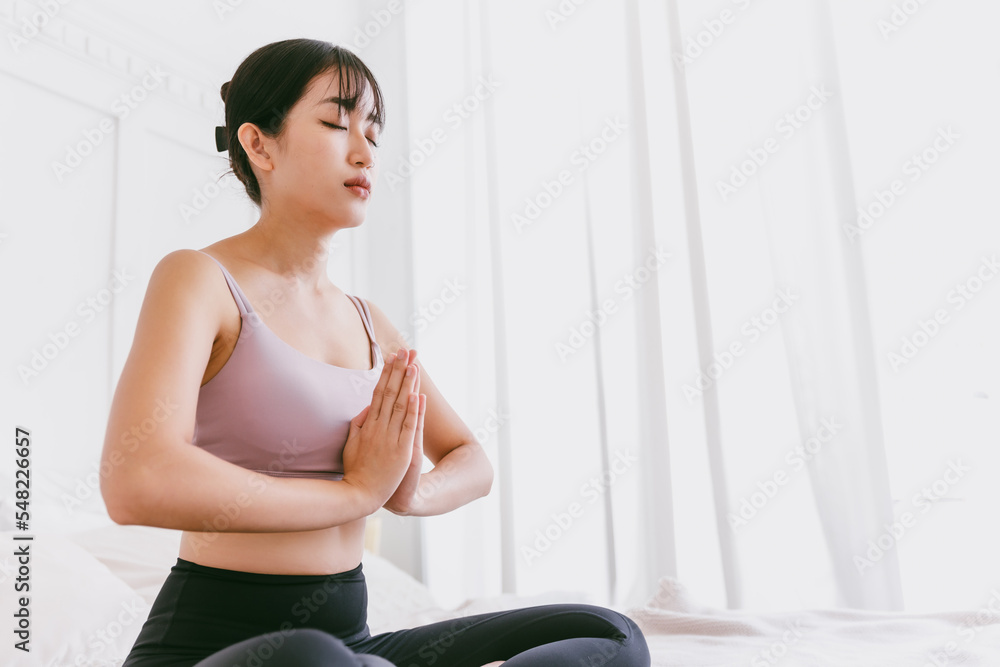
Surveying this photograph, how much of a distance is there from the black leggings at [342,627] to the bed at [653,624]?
47cm

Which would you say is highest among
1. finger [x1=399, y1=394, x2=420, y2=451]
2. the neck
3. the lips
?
the lips

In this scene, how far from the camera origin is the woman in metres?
0.79

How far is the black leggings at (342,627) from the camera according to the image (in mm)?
838

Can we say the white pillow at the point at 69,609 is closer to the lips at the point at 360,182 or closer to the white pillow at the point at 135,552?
the white pillow at the point at 135,552

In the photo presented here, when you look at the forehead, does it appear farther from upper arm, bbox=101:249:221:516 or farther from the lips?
upper arm, bbox=101:249:221:516

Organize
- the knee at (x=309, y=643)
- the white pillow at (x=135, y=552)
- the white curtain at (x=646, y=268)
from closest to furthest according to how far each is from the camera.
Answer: the knee at (x=309, y=643) → the white pillow at (x=135, y=552) → the white curtain at (x=646, y=268)

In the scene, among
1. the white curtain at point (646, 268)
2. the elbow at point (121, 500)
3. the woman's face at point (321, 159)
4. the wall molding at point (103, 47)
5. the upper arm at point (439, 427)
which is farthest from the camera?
the white curtain at point (646, 268)

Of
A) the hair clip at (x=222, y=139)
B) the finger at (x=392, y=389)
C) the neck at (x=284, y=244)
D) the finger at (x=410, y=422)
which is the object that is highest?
the hair clip at (x=222, y=139)

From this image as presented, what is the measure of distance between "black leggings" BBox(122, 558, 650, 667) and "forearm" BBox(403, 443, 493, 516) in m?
0.13

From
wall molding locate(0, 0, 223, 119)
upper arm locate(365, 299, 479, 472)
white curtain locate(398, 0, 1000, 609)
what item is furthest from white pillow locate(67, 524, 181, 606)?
wall molding locate(0, 0, 223, 119)

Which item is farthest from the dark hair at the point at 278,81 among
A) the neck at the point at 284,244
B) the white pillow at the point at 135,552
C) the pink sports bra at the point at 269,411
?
the white pillow at the point at 135,552

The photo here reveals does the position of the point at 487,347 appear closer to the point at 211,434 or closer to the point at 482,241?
the point at 482,241

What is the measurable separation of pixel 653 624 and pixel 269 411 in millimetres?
1070

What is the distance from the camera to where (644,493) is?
2932mm
